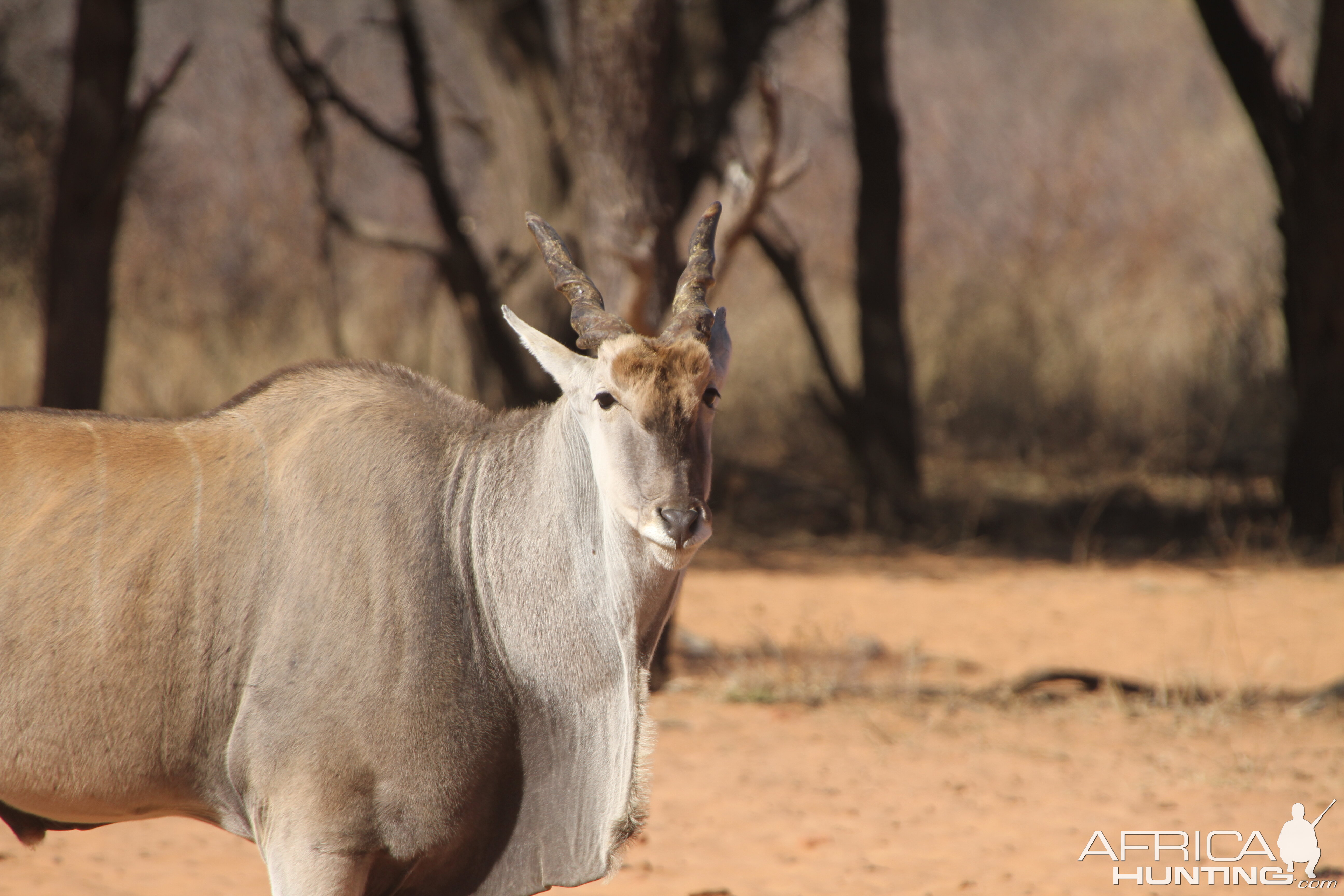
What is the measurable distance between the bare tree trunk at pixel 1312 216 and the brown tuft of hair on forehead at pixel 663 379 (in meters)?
7.73

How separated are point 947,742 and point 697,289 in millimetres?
3388

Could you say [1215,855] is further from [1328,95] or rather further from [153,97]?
[1328,95]

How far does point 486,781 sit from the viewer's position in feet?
9.09

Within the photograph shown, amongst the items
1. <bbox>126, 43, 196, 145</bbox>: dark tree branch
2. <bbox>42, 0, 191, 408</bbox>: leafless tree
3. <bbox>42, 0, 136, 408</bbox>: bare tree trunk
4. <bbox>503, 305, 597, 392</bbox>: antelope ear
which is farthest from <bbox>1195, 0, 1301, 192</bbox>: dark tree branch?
<bbox>503, 305, 597, 392</bbox>: antelope ear

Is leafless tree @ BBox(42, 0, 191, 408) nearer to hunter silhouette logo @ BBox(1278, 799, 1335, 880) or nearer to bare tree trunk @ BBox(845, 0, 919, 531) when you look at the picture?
bare tree trunk @ BBox(845, 0, 919, 531)

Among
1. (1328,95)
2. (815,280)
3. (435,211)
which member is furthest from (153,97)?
(815,280)

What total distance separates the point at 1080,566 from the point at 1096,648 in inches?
79.6

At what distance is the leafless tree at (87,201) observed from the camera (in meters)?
6.94

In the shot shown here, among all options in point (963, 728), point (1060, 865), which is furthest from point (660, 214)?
point (1060, 865)

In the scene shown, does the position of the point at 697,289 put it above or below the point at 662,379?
above

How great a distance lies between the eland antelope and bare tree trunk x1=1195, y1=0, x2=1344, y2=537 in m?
7.52

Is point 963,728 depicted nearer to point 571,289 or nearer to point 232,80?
point 571,289

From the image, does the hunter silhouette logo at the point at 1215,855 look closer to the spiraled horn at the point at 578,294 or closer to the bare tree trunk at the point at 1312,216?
the spiraled horn at the point at 578,294

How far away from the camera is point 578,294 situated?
3.12 m
